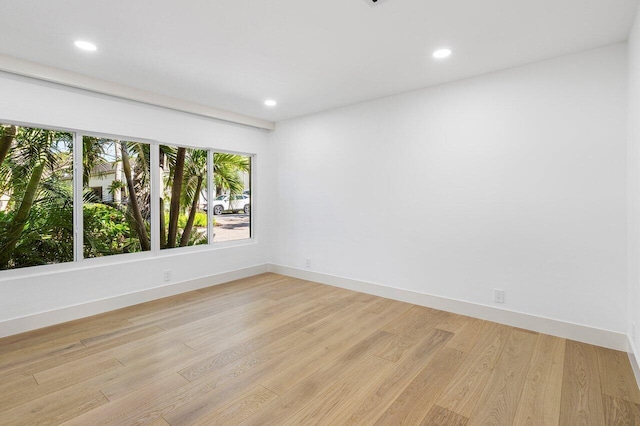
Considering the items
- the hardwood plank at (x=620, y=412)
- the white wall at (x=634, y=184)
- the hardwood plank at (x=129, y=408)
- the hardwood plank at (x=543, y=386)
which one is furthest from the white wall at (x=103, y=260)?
the white wall at (x=634, y=184)

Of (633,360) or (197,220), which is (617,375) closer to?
(633,360)

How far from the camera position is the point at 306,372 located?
235cm

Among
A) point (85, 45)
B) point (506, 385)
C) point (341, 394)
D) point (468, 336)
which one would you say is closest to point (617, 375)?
point (506, 385)

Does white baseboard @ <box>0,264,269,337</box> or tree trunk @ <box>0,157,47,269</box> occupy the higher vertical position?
tree trunk @ <box>0,157,47,269</box>

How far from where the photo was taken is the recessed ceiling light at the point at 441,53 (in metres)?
2.76

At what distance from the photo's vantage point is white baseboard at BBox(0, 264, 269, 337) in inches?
119

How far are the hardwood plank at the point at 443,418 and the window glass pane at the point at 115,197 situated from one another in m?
3.73

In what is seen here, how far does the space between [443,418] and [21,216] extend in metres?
4.08

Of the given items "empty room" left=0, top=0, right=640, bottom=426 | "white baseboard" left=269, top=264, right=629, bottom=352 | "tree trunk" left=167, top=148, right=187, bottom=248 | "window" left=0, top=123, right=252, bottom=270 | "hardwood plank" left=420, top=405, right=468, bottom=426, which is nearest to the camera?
"hardwood plank" left=420, top=405, right=468, bottom=426

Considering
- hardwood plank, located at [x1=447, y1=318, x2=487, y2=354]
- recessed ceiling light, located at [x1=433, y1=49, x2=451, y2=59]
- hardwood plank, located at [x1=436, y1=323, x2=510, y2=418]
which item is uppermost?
recessed ceiling light, located at [x1=433, y1=49, x2=451, y2=59]

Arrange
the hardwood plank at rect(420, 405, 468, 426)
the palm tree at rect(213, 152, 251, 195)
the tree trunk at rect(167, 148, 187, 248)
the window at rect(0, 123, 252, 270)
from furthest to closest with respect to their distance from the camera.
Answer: the palm tree at rect(213, 152, 251, 195) → the tree trunk at rect(167, 148, 187, 248) → the window at rect(0, 123, 252, 270) → the hardwood plank at rect(420, 405, 468, 426)

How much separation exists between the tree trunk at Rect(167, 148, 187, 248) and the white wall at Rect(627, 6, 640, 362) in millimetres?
4667

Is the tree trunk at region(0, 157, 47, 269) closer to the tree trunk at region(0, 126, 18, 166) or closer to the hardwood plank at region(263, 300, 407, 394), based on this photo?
the tree trunk at region(0, 126, 18, 166)

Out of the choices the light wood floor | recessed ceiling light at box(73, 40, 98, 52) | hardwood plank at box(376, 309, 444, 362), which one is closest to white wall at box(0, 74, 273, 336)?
the light wood floor
